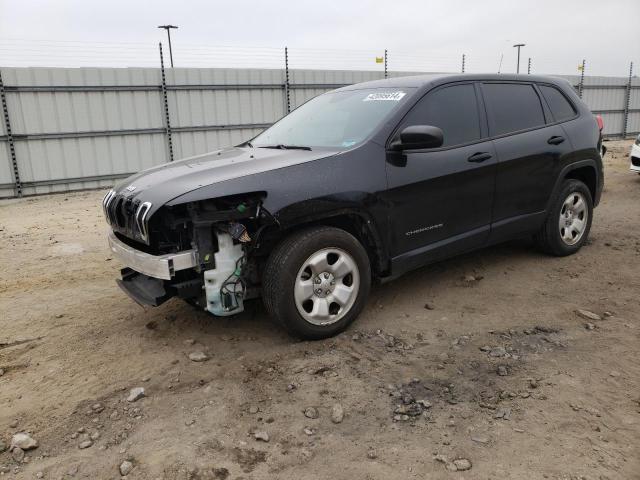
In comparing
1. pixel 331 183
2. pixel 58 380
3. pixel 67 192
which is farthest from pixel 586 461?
pixel 67 192

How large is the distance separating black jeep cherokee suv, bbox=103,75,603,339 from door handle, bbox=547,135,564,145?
0.07ft

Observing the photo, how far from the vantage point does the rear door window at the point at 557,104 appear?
4984 millimetres

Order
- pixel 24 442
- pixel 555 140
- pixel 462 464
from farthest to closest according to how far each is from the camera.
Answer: pixel 555 140, pixel 24 442, pixel 462 464

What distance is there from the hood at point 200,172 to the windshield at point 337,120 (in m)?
0.25

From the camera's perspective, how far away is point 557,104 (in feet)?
16.6

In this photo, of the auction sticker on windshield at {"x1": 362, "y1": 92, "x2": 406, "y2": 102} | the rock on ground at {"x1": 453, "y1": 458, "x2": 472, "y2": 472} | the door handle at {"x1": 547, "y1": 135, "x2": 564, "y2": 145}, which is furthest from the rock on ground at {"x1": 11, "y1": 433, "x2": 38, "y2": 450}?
the door handle at {"x1": 547, "y1": 135, "x2": 564, "y2": 145}

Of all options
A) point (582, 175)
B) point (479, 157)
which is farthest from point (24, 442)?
point (582, 175)

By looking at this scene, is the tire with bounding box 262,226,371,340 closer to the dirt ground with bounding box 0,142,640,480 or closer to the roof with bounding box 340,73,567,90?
the dirt ground with bounding box 0,142,640,480

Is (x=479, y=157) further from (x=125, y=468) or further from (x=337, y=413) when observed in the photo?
(x=125, y=468)

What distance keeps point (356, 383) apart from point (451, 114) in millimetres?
2332

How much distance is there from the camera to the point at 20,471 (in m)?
2.40

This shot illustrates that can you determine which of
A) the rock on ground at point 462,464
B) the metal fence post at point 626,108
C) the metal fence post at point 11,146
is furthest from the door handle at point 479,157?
the metal fence post at point 626,108

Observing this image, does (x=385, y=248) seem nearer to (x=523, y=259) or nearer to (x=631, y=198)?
(x=523, y=259)

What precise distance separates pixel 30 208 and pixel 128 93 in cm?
360
